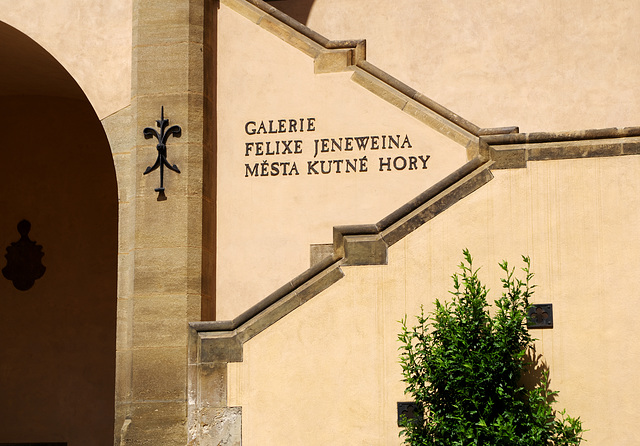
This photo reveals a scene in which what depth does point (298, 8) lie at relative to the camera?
12836 millimetres

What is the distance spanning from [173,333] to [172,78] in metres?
2.43

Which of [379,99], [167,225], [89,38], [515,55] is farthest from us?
[515,55]

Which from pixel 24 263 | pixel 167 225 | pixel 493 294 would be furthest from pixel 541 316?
pixel 24 263

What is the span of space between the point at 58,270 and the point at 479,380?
23.4ft

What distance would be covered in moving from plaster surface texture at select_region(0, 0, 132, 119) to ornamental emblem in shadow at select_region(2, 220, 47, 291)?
3725mm

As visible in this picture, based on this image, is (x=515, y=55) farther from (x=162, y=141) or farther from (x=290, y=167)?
(x=162, y=141)

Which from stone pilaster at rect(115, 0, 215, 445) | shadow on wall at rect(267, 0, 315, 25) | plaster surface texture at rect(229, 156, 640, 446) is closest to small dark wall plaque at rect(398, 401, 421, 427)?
plaster surface texture at rect(229, 156, 640, 446)

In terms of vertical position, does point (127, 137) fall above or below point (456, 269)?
above

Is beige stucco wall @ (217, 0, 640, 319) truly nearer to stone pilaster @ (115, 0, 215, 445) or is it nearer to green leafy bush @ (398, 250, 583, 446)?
stone pilaster @ (115, 0, 215, 445)

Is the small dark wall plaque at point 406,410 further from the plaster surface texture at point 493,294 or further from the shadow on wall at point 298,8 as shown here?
the shadow on wall at point 298,8

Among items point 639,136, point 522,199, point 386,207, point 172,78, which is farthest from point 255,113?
point 639,136

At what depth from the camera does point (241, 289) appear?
9836 millimetres

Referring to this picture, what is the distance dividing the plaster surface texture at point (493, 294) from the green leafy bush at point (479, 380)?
0.80ft

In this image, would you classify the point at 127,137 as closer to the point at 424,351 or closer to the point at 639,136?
the point at 424,351
